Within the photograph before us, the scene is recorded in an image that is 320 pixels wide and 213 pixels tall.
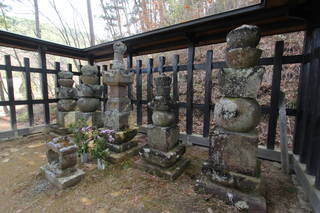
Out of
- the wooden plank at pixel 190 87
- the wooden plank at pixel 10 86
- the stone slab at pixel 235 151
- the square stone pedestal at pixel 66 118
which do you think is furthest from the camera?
the square stone pedestal at pixel 66 118

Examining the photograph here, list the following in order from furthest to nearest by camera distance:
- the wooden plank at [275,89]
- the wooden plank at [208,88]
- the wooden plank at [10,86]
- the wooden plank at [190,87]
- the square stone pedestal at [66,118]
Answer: the square stone pedestal at [66,118] < the wooden plank at [10,86] < the wooden plank at [190,87] < the wooden plank at [208,88] < the wooden plank at [275,89]

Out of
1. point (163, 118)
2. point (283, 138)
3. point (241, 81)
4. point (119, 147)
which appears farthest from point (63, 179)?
point (283, 138)

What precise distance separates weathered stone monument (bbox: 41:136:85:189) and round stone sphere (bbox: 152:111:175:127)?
3.84ft

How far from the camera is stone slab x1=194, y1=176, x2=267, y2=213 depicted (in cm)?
141

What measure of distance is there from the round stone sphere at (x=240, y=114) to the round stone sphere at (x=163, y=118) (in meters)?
0.76

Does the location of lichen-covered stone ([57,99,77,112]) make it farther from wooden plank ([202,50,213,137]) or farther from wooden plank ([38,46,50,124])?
wooden plank ([202,50,213,137])

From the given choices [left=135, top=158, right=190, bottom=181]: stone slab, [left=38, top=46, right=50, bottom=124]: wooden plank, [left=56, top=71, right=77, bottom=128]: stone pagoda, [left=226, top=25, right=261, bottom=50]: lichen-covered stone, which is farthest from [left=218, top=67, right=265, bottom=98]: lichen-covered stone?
[left=38, top=46, right=50, bottom=124]: wooden plank

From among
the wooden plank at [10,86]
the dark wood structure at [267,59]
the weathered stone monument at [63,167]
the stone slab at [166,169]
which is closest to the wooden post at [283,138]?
the dark wood structure at [267,59]

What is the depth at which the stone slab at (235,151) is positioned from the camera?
4.90 ft

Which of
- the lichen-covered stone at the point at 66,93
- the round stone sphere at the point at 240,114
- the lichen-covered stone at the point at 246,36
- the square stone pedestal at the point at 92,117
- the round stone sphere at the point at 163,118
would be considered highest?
the lichen-covered stone at the point at 246,36

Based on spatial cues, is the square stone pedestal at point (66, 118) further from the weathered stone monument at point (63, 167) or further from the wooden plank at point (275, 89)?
the wooden plank at point (275, 89)

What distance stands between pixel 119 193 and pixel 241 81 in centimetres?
190

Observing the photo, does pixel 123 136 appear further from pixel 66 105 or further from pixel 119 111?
pixel 66 105

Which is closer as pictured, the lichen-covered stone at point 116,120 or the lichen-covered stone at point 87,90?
the lichen-covered stone at point 116,120
